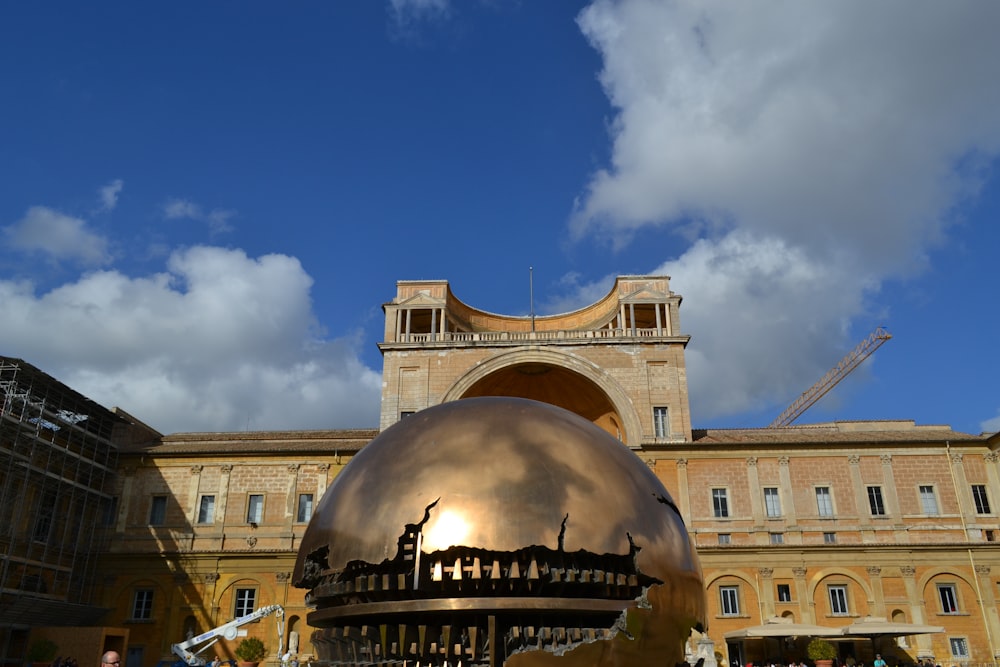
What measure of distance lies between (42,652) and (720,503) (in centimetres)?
2666

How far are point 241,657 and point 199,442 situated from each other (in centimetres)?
1339

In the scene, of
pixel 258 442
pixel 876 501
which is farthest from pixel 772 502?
pixel 258 442

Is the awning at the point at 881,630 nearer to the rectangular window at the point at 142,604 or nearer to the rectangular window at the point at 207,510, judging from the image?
the rectangular window at the point at 207,510

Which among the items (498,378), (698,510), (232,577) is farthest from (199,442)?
(698,510)

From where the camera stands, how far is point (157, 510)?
1373 inches

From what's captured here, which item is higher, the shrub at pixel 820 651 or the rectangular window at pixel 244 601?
the rectangular window at pixel 244 601

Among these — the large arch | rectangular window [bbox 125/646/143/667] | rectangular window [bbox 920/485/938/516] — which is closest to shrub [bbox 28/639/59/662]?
rectangular window [bbox 125/646/143/667]

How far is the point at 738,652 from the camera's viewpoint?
30.0 meters

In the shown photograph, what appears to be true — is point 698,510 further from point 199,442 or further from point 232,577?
point 199,442

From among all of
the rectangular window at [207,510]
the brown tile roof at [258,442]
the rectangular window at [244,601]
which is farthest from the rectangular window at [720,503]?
the rectangular window at [207,510]

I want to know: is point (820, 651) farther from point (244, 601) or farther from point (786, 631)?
point (244, 601)

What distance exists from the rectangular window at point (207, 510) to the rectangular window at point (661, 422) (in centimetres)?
2056

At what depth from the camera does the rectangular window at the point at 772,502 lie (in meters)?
32.7

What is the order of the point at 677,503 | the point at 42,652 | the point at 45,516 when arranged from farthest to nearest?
the point at 45,516 → the point at 677,503 → the point at 42,652
